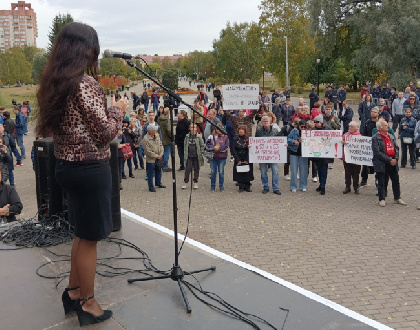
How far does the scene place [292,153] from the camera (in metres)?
11.7

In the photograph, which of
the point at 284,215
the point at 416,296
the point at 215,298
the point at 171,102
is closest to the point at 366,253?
the point at 416,296

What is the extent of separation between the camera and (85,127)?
3268 mm

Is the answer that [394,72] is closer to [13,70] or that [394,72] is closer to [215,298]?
[215,298]

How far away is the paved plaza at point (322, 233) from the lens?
573 cm

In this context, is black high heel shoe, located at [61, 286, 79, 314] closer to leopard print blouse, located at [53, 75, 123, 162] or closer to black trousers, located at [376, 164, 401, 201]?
leopard print blouse, located at [53, 75, 123, 162]

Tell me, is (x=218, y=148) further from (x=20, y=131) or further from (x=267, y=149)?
(x=20, y=131)

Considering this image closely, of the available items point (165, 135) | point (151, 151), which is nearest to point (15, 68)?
point (165, 135)

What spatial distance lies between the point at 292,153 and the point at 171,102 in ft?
25.4

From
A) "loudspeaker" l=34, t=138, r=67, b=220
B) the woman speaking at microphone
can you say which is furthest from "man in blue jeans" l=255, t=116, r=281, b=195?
the woman speaking at microphone

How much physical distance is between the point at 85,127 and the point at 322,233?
238 inches

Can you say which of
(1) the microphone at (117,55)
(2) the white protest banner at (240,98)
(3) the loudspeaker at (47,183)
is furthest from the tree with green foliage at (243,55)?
(1) the microphone at (117,55)

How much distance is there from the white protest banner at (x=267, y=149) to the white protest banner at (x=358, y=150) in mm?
1618

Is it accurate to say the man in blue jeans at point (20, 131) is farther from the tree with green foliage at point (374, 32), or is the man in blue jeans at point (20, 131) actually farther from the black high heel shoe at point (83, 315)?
the tree with green foliage at point (374, 32)

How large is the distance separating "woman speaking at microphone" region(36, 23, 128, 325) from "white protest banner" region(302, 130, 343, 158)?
8.71 metres
